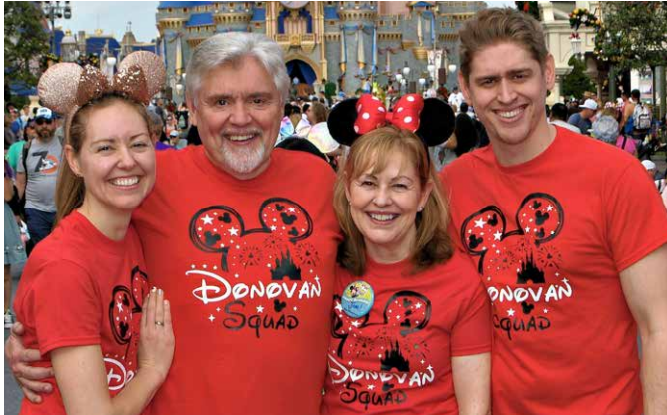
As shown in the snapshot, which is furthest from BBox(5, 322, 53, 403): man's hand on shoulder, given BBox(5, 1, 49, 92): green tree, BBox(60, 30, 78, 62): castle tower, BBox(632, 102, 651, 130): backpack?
BBox(5, 1, 49, 92): green tree

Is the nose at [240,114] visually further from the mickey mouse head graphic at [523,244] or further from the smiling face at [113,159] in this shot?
the mickey mouse head graphic at [523,244]

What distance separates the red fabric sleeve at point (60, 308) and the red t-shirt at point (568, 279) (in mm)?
1218

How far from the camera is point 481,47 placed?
271 cm

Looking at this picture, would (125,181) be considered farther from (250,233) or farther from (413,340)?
(413,340)

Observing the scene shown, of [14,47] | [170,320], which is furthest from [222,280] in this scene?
[14,47]

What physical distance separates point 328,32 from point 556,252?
65088mm

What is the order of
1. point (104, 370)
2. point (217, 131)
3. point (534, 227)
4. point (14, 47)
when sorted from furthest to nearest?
1. point (14, 47)
2. point (217, 131)
3. point (534, 227)
4. point (104, 370)

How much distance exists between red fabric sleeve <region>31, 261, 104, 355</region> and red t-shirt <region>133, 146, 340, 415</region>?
455 mm

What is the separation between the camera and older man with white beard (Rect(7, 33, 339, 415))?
8.86 ft

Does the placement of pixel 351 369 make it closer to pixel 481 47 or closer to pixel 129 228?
pixel 129 228

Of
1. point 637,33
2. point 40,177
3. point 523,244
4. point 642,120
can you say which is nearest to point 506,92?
point 523,244

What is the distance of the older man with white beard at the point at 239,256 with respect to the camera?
8.86ft

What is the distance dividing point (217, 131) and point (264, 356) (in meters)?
0.74

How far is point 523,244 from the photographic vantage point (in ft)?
8.67
